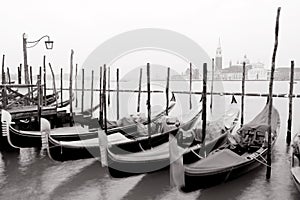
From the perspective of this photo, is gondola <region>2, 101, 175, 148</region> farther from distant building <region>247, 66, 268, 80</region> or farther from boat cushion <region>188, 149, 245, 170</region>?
distant building <region>247, 66, 268, 80</region>

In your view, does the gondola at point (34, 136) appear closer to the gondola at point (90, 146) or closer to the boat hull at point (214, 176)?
the gondola at point (90, 146)

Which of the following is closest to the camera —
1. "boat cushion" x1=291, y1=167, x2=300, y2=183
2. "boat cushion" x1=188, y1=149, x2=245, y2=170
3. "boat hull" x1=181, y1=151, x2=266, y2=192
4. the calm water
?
"boat cushion" x1=291, y1=167, x2=300, y2=183

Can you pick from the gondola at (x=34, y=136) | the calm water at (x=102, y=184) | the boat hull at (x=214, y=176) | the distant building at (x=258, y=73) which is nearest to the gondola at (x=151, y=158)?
the calm water at (x=102, y=184)

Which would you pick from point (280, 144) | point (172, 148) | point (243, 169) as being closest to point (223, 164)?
point (243, 169)

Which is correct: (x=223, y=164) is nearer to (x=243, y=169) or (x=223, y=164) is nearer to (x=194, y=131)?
(x=243, y=169)

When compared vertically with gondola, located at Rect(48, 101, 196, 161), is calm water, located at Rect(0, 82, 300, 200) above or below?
below

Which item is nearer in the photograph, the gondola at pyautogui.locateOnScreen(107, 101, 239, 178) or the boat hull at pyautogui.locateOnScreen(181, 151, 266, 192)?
the boat hull at pyautogui.locateOnScreen(181, 151, 266, 192)

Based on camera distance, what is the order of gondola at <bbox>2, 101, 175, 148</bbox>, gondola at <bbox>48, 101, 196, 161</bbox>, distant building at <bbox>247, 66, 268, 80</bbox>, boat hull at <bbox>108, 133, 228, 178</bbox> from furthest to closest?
distant building at <bbox>247, 66, 268, 80</bbox> < gondola at <bbox>2, 101, 175, 148</bbox> < gondola at <bbox>48, 101, 196, 161</bbox> < boat hull at <bbox>108, 133, 228, 178</bbox>

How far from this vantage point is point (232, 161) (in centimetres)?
507

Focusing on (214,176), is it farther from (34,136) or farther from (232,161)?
(34,136)

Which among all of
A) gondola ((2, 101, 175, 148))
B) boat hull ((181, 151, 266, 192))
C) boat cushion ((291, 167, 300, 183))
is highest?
gondola ((2, 101, 175, 148))

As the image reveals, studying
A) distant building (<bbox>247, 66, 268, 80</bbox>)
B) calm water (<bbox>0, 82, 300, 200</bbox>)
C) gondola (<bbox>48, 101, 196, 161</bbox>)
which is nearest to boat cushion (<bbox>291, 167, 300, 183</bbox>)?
calm water (<bbox>0, 82, 300, 200</bbox>)

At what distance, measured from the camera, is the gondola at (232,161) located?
449cm

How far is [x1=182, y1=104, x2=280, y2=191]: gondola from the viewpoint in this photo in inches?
177
